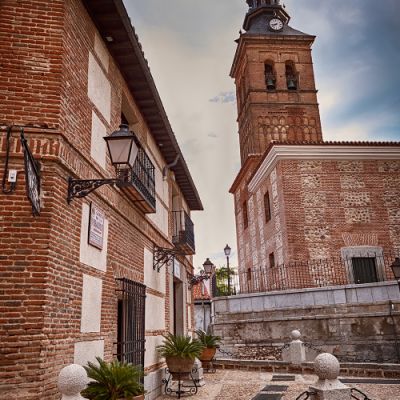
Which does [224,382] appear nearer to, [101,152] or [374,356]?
[374,356]

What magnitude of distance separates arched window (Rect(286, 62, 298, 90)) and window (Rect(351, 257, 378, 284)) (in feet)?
50.7

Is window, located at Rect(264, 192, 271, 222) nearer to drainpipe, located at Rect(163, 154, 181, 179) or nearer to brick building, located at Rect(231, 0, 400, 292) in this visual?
brick building, located at Rect(231, 0, 400, 292)

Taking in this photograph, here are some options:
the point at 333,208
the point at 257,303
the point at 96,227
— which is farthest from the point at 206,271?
the point at 96,227

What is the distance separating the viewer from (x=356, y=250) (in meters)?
16.3

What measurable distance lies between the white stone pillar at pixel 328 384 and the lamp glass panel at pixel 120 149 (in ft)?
12.0

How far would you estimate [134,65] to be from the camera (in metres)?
7.48

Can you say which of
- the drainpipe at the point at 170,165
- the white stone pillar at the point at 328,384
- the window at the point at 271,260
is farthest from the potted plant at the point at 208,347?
the window at the point at 271,260

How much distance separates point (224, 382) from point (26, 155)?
315 inches

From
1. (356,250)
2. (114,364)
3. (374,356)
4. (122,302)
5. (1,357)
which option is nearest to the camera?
(1,357)

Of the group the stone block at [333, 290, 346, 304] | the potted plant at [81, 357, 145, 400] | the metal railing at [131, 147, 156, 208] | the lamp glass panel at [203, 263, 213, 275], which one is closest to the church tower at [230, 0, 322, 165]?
the lamp glass panel at [203, 263, 213, 275]

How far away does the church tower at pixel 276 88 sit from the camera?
2664 cm

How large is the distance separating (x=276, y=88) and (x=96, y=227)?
79.4 feet

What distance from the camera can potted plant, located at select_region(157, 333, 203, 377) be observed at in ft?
27.2

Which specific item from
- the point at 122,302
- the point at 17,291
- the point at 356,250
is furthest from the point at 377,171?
the point at 17,291
